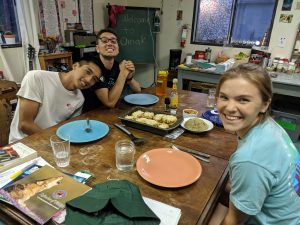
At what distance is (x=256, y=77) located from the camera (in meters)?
0.84

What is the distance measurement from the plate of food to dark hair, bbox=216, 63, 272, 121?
46cm

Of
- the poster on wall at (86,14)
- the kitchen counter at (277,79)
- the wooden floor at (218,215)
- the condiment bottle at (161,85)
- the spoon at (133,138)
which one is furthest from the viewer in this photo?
the poster on wall at (86,14)

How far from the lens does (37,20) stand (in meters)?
2.99

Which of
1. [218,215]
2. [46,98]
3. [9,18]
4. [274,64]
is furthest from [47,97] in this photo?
[274,64]

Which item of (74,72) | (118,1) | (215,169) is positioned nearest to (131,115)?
(74,72)

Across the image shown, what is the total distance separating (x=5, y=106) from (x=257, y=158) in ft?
6.65

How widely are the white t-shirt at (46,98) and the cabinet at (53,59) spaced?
1521 millimetres

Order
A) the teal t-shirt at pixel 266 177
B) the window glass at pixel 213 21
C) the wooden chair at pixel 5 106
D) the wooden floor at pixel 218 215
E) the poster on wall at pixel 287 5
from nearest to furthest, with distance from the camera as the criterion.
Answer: the teal t-shirt at pixel 266 177
the wooden floor at pixel 218 215
the wooden chair at pixel 5 106
the poster on wall at pixel 287 5
the window glass at pixel 213 21

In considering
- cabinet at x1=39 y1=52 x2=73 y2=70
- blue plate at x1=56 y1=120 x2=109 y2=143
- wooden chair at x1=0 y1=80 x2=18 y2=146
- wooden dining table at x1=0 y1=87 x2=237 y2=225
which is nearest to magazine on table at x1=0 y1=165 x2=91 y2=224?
wooden dining table at x1=0 y1=87 x2=237 y2=225

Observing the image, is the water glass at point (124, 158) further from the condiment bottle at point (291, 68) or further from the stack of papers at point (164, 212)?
the condiment bottle at point (291, 68)

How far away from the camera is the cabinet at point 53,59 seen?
2857 mm

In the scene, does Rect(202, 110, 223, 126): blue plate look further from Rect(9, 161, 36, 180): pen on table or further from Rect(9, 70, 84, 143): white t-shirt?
Rect(9, 161, 36, 180): pen on table

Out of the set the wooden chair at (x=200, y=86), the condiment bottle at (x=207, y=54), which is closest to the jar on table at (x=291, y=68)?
the wooden chair at (x=200, y=86)

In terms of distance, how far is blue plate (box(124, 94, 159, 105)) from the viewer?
1.75m
